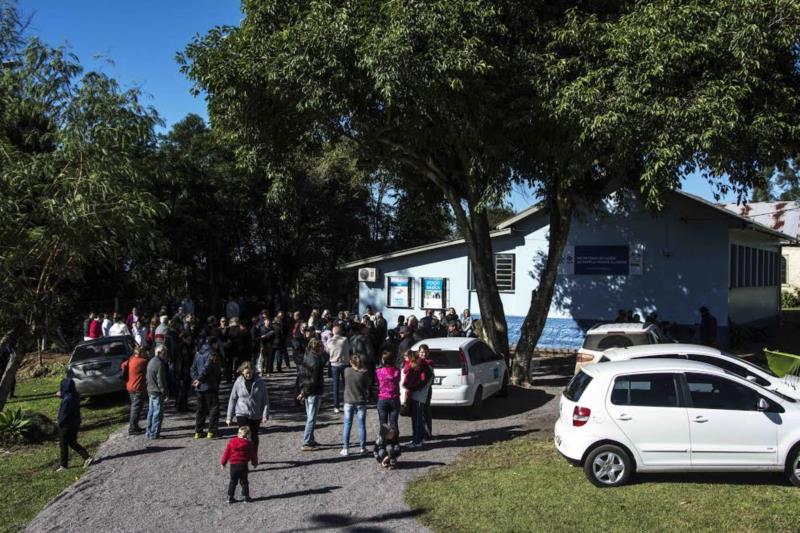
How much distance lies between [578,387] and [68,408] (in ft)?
24.3

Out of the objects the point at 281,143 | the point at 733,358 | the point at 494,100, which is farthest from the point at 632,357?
the point at 281,143

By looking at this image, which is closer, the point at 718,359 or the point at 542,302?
the point at 718,359

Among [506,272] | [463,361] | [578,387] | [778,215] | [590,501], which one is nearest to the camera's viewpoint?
[590,501]

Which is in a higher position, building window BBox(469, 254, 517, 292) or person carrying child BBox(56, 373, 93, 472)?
building window BBox(469, 254, 517, 292)

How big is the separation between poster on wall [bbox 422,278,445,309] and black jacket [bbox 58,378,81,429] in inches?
641

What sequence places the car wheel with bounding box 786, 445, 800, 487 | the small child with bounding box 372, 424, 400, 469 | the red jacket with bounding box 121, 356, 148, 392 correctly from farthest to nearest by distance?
the red jacket with bounding box 121, 356, 148, 392 < the small child with bounding box 372, 424, 400, 469 < the car wheel with bounding box 786, 445, 800, 487

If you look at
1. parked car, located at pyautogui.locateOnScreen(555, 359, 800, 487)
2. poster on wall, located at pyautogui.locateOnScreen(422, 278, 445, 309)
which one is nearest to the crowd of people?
parked car, located at pyautogui.locateOnScreen(555, 359, 800, 487)

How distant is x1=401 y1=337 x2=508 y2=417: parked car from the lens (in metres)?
12.5

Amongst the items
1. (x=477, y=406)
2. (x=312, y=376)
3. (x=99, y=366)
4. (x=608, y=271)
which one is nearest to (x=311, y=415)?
(x=312, y=376)

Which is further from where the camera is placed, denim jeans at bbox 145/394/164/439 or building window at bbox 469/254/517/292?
building window at bbox 469/254/517/292

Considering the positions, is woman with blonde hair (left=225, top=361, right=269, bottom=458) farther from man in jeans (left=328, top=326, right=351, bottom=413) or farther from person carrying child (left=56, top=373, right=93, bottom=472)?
man in jeans (left=328, top=326, right=351, bottom=413)

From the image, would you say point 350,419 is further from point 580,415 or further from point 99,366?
point 99,366

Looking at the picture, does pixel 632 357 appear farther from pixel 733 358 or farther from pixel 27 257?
pixel 27 257

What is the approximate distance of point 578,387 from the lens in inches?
346
